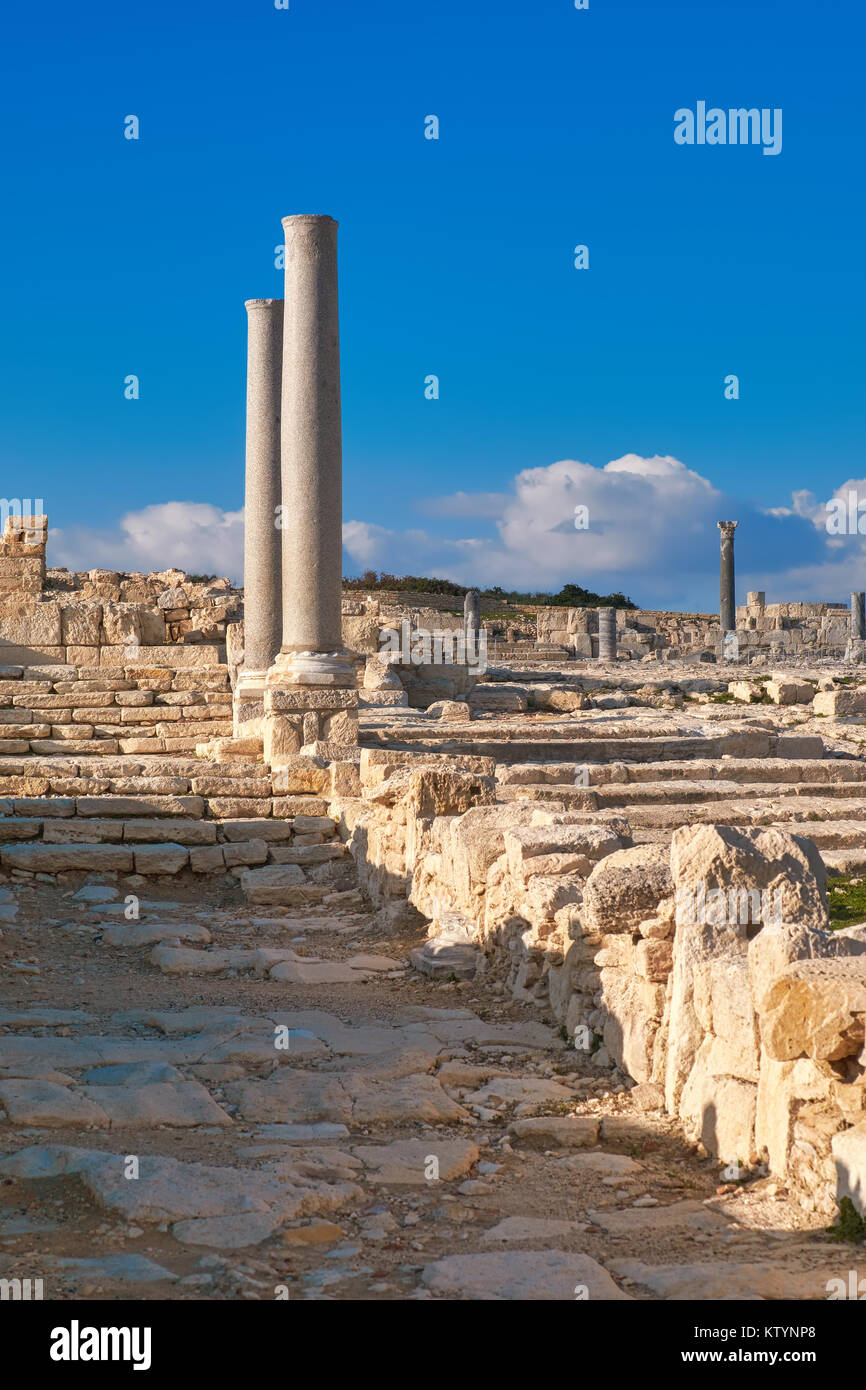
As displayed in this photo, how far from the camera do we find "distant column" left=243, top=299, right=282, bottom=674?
14609 millimetres

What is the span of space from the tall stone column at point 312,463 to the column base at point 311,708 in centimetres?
1

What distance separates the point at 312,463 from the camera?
12.0 m

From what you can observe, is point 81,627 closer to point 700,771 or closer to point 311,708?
point 311,708

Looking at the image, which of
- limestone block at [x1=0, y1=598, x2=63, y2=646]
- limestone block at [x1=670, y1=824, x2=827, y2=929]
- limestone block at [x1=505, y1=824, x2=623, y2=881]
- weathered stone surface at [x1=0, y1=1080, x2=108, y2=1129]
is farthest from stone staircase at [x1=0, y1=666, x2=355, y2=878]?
limestone block at [x1=670, y1=824, x2=827, y2=929]

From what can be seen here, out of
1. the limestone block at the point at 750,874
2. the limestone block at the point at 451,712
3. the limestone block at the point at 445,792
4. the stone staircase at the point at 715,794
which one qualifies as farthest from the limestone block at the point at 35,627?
→ the limestone block at the point at 750,874

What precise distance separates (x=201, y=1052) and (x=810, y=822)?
5.71 metres

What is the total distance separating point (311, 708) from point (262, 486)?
4.06 m

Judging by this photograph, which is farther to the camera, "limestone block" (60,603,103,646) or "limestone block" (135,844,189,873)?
"limestone block" (60,603,103,646)

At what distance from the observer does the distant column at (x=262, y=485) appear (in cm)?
1461

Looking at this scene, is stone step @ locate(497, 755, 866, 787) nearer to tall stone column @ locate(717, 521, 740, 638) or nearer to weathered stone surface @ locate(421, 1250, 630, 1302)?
weathered stone surface @ locate(421, 1250, 630, 1302)

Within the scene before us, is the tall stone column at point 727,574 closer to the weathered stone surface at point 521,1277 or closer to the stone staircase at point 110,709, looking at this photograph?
the stone staircase at point 110,709

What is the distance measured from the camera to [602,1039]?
196 inches
